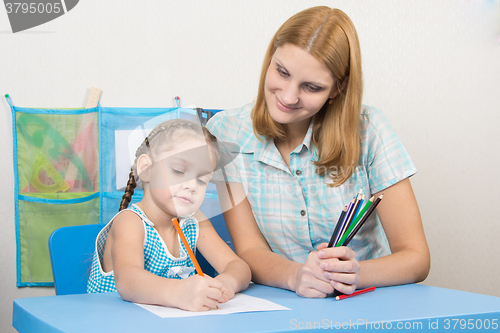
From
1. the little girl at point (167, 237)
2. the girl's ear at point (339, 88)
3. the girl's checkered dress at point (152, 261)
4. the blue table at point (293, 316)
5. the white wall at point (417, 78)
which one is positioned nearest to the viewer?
the blue table at point (293, 316)

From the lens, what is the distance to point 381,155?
83 cm

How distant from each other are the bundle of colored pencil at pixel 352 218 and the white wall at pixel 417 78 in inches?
37.6

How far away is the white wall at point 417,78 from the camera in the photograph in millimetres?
1433

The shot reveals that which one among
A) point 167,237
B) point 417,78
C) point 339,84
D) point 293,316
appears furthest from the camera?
point 417,78

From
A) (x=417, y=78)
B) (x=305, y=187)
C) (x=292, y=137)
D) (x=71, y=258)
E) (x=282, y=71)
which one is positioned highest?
(x=417, y=78)

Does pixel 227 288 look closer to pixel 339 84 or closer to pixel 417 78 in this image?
pixel 339 84

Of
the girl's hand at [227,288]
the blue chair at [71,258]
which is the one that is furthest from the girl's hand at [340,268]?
the blue chair at [71,258]

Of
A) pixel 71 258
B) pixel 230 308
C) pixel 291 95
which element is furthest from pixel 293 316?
pixel 71 258

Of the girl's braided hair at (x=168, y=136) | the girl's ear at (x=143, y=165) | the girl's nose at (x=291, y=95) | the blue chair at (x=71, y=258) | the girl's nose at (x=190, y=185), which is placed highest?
the girl's nose at (x=291, y=95)

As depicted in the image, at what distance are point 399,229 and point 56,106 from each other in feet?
3.73

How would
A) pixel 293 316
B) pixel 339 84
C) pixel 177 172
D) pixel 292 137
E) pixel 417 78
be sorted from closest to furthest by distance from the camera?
1. pixel 293 316
2. pixel 177 172
3. pixel 339 84
4. pixel 292 137
5. pixel 417 78

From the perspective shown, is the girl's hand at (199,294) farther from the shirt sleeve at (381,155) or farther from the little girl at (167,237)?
the shirt sleeve at (381,155)

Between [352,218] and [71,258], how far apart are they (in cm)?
56

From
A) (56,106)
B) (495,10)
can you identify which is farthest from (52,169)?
(495,10)
